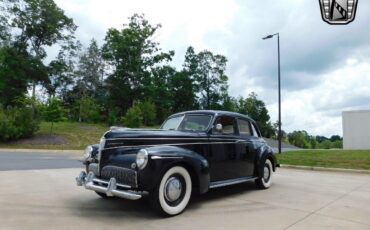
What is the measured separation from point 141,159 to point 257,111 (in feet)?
216

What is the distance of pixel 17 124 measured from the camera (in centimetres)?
2814

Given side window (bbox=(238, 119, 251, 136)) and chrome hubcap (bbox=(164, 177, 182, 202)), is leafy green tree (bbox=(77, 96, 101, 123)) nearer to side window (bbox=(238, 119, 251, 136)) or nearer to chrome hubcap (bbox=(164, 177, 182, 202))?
side window (bbox=(238, 119, 251, 136))

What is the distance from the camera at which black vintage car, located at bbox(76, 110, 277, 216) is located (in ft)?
18.4

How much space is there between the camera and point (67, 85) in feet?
205

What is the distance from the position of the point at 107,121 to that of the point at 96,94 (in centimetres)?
1964

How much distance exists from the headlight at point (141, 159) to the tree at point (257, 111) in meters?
63.2

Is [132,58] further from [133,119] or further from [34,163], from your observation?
[34,163]

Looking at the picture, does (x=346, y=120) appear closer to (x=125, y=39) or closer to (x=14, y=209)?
(x=14, y=209)

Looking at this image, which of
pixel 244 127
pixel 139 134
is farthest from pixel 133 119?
pixel 139 134

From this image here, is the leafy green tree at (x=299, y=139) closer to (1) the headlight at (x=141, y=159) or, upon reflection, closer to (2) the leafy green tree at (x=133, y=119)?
(2) the leafy green tree at (x=133, y=119)

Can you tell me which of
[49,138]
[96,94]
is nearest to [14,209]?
[49,138]
